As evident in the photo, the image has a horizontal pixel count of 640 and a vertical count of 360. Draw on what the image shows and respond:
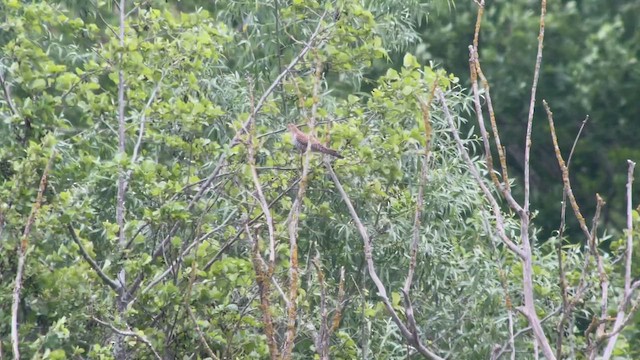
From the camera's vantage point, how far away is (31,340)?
5270 millimetres

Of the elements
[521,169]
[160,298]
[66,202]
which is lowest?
[521,169]

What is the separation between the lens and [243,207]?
17.7 feet

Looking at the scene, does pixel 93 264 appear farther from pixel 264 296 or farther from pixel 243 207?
pixel 264 296

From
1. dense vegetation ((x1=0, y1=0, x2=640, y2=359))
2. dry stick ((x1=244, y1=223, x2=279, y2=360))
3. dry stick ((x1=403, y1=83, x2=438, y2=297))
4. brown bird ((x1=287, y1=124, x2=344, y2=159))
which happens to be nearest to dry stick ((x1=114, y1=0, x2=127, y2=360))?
dense vegetation ((x1=0, y1=0, x2=640, y2=359))

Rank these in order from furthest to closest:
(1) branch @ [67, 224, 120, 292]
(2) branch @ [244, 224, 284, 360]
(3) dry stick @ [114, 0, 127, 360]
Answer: (3) dry stick @ [114, 0, 127, 360] → (1) branch @ [67, 224, 120, 292] → (2) branch @ [244, 224, 284, 360]

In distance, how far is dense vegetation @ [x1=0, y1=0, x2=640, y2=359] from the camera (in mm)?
4773

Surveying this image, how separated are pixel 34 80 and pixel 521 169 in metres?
10.7

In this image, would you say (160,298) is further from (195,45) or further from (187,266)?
(195,45)

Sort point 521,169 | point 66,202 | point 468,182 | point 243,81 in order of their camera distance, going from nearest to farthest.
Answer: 1. point 66,202
2. point 468,182
3. point 243,81
4. point 521,169

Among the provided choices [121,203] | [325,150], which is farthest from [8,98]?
[325,150]

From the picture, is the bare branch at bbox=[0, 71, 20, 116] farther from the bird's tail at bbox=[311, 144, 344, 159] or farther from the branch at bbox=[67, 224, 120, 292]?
the bird's tail at bbox=[311, 144, 344, 159]

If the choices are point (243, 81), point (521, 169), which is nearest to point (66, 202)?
point (243, 81)

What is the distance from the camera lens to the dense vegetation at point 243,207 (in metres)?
4.77

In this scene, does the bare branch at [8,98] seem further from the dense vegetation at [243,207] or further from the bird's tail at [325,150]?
the bird's tail at [325,150]
